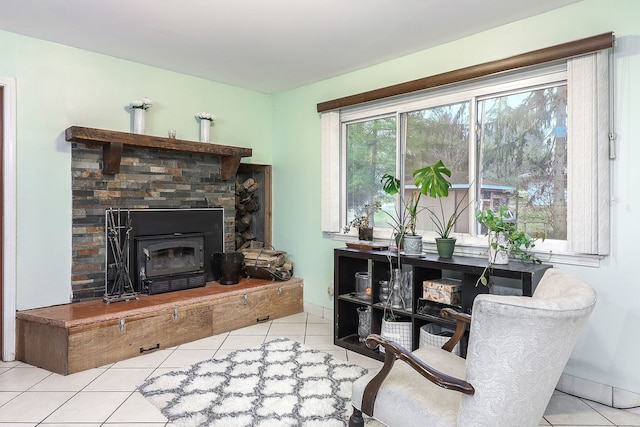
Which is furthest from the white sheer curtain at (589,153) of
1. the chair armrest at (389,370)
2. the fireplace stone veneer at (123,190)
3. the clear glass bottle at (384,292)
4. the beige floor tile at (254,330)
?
the fireplace stone veneer at (123,190)

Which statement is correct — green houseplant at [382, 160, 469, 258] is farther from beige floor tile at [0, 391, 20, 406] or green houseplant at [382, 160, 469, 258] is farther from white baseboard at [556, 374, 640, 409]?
beige floor tile at [0, 391, 20, 406]

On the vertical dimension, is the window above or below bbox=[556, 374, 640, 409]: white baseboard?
above

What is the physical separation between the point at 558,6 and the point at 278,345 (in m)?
3.15

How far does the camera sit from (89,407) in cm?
235

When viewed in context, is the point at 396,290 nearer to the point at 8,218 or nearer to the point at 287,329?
the point at 287,329

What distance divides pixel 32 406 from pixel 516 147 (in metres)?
3.53

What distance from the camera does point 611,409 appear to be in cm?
238

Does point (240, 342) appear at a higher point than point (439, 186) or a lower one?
lower

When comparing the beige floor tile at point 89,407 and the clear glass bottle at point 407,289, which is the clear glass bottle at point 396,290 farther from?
the beige floor tile at point 89,407

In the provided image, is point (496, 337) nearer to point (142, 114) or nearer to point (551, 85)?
point (551, 85)

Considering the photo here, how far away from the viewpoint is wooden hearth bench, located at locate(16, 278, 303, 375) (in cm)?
282

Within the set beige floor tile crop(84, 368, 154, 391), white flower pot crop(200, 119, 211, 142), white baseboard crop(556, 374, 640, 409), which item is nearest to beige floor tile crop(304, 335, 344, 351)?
beige floor tile crop(84, 368, 154, 391)

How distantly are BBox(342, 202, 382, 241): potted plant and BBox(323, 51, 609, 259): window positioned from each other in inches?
2.7

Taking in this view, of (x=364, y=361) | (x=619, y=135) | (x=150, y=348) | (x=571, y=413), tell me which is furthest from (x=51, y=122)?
(x=571, y=413)
